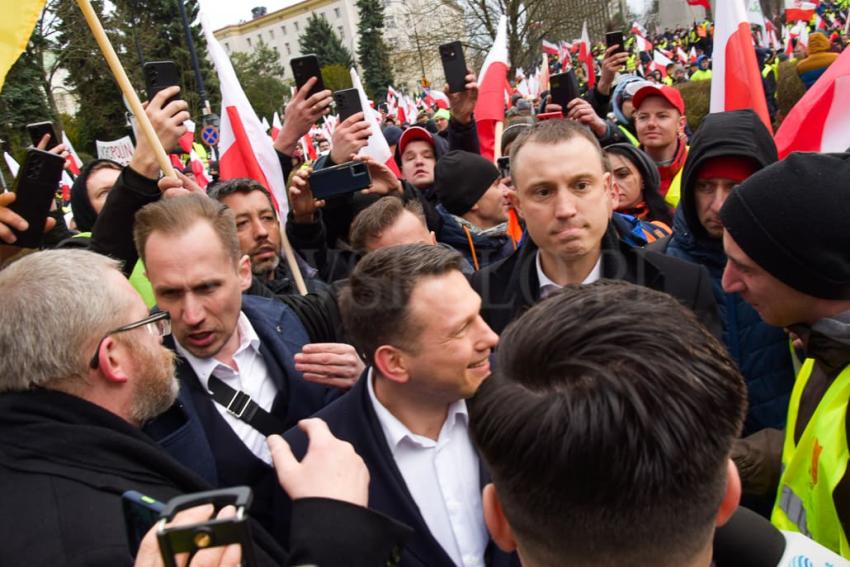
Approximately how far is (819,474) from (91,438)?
5.31 ft

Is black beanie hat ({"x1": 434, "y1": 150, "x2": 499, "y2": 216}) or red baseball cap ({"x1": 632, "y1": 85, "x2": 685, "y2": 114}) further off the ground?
red baseball cap ({"x1": 632, "y1": 85, "x2": 685, "y2": 114})

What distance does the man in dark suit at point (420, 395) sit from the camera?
1.81 meters

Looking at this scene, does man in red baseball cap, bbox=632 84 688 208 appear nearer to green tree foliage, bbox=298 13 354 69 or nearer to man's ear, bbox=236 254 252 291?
man's ear, bbox=236 254 252 291

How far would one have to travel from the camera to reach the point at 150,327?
73.3 inches

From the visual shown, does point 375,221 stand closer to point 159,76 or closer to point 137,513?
point 159,76

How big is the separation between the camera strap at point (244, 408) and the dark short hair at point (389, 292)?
0.43 m

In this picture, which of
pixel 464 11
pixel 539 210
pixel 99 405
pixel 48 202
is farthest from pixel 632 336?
pixel 464 11

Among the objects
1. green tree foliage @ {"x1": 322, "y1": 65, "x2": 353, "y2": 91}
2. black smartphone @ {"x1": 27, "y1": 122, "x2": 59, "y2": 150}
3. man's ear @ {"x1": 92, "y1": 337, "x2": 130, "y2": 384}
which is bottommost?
green tree foliage @ {"x1": 322, "y1": 65, "x2": 353, "y2": 91}

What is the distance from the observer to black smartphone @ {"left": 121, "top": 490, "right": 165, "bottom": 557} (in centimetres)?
115

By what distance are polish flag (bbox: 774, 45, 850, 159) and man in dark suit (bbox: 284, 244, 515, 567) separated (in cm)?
222

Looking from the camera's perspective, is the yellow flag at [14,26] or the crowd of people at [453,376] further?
the yellow flag at [14,26]

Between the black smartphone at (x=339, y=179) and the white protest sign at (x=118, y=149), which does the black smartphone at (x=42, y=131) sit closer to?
the black smartphone at (x=339, y=179)

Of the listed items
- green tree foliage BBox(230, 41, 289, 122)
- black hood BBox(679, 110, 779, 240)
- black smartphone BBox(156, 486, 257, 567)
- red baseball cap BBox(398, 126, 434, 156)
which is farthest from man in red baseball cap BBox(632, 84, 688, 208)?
green tree foliage BBox(230, 41, 289, 122)

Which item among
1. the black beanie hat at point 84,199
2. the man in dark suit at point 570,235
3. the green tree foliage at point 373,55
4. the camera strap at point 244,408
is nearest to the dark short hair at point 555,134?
the man in dark suit at point 570,235
